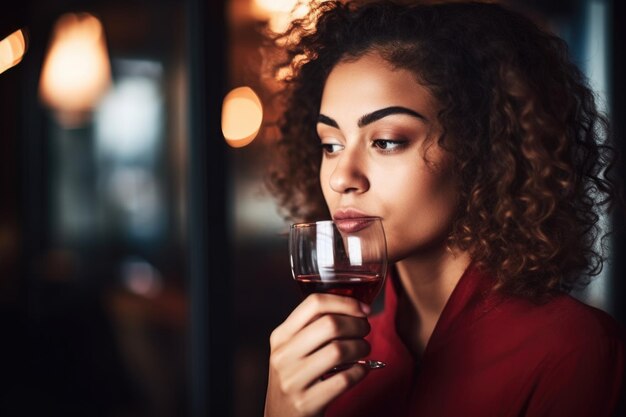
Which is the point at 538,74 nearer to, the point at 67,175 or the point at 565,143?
the point at 565,143

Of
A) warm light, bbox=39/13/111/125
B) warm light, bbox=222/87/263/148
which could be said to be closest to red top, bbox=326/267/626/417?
warm light, bbox=222/87/263/148

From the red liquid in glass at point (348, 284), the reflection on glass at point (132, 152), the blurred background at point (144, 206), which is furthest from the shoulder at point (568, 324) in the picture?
the reflection on glass at point (132, 152)

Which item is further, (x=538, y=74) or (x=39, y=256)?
(x=39, y=256)

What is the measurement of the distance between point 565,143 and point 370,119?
0.37m

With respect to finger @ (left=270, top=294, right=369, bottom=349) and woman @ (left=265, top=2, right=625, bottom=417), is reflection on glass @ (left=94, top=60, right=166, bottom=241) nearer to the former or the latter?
woman @ (left=265, top=2, right=625, bottom=417)

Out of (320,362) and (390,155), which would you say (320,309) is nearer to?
(320,362)

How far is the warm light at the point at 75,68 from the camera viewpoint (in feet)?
13.4

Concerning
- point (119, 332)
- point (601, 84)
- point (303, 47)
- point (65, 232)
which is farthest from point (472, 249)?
point (65, 232)

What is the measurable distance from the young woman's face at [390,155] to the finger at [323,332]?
249mm

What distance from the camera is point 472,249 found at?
129cm

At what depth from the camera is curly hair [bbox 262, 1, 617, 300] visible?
1.26 metres

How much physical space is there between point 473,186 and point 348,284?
0.37m

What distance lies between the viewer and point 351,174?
48.1 inches

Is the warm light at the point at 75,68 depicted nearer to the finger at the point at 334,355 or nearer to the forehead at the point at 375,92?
the forehead at the point at 375,92
